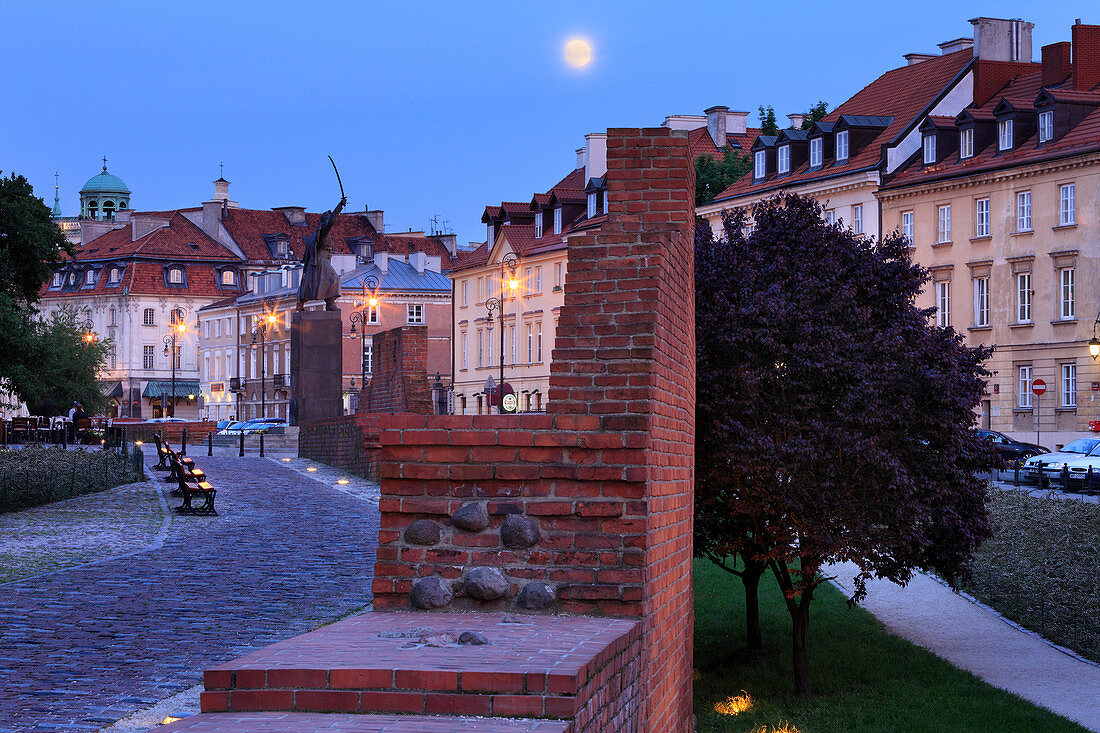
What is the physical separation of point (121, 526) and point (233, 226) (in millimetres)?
94609

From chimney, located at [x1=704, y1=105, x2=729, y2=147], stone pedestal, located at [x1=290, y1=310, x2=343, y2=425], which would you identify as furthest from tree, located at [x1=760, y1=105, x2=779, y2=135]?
stone pedestal, located at [x1=290, y1=310, x2=343, y2=425]

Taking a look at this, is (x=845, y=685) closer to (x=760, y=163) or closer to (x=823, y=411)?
(x=823, y=411)

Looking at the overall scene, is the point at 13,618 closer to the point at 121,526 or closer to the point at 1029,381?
the point at 121,526

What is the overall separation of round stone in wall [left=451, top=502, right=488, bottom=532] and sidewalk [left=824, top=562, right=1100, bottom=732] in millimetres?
9185

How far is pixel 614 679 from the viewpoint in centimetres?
623

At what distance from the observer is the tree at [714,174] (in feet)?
228

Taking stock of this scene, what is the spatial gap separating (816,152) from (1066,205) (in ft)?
44.0

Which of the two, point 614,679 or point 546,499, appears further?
point 546,499

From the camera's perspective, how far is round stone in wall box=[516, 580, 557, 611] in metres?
7.03

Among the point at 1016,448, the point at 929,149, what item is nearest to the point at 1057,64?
the point at 929,149

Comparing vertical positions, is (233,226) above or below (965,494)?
above

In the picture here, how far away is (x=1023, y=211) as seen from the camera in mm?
51469

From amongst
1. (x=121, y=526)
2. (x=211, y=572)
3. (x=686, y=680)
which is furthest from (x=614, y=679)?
(x=121, y=526)

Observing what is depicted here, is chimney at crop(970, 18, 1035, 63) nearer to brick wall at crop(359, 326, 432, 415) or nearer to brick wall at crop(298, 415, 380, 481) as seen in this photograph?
brick wall at crop(298, 415, 380, 481)
